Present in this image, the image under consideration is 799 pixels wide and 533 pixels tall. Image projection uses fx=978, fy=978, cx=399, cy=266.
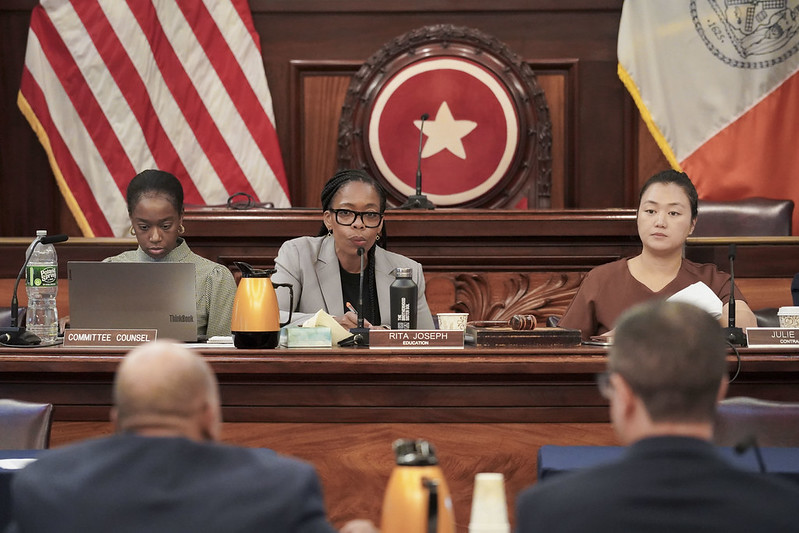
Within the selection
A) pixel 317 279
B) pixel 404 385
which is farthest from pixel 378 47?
pixel 404 385

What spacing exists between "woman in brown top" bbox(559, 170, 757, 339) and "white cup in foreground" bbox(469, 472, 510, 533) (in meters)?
1.61

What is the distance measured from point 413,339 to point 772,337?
885mm

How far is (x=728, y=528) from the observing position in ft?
Result: 3.49

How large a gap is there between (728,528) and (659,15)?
4.94m

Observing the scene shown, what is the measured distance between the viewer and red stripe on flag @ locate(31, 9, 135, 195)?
18.4 feet

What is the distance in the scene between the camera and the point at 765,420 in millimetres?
1893

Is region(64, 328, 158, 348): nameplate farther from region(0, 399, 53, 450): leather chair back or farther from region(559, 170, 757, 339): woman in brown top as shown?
region(559, 170, 757, 339): woman in brown top

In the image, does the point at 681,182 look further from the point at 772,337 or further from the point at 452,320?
the point at 452,320

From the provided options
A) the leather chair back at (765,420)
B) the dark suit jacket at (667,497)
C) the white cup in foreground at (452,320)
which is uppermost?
the white cup in foreground at (452,320)

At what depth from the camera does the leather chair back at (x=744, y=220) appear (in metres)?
4.86

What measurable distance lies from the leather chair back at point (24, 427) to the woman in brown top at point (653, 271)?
1669mm

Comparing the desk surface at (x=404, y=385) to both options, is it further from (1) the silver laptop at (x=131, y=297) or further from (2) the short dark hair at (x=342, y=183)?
(2) the short dark hair at (x=342, y=183)

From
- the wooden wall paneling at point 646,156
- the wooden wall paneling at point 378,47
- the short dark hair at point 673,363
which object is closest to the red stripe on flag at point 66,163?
the wooden wall paneling at point 378,47

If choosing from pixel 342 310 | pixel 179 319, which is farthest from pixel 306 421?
pixel 342 310
